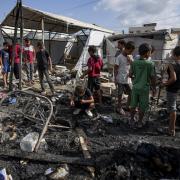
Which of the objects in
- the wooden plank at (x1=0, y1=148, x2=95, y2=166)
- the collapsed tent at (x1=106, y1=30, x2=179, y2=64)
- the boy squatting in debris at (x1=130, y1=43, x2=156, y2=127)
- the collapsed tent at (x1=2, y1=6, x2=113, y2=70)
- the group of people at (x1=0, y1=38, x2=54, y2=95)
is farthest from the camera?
the collapsed tent at (x1=106, y1=30, x2=179, y2=64)

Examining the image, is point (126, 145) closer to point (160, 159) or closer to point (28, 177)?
point (160, 159)

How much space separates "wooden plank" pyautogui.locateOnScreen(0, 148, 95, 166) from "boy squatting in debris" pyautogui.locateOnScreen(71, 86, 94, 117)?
2.68 metres

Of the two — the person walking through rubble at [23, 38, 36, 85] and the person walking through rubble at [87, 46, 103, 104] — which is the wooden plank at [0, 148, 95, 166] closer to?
the person walking through rubble at [87, 46, 103, 104]

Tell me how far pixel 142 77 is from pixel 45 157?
2.69m

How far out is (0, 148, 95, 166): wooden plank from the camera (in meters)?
5.09

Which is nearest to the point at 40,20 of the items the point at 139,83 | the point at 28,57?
the point at 28,57

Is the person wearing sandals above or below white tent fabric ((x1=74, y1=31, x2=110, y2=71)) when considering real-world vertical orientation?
below

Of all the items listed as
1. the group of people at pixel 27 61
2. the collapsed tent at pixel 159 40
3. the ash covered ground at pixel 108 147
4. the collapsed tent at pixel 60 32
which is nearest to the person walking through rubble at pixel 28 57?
the group of people at pixel 27 61

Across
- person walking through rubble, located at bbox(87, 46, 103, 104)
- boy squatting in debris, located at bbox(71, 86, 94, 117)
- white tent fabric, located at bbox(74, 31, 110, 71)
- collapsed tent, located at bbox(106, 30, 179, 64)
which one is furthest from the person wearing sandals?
white tent fabric, located at bbox(74, 31, 110, 71)

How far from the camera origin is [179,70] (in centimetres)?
639

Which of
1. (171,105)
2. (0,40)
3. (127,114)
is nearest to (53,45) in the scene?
(0,40)

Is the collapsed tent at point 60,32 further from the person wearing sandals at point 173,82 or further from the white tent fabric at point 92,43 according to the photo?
the person wearing sandals at point 173,82

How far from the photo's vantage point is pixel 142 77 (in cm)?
678

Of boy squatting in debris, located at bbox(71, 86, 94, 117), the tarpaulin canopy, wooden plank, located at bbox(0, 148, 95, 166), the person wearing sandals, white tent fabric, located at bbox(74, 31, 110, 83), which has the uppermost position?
the tarpaulin canopy
